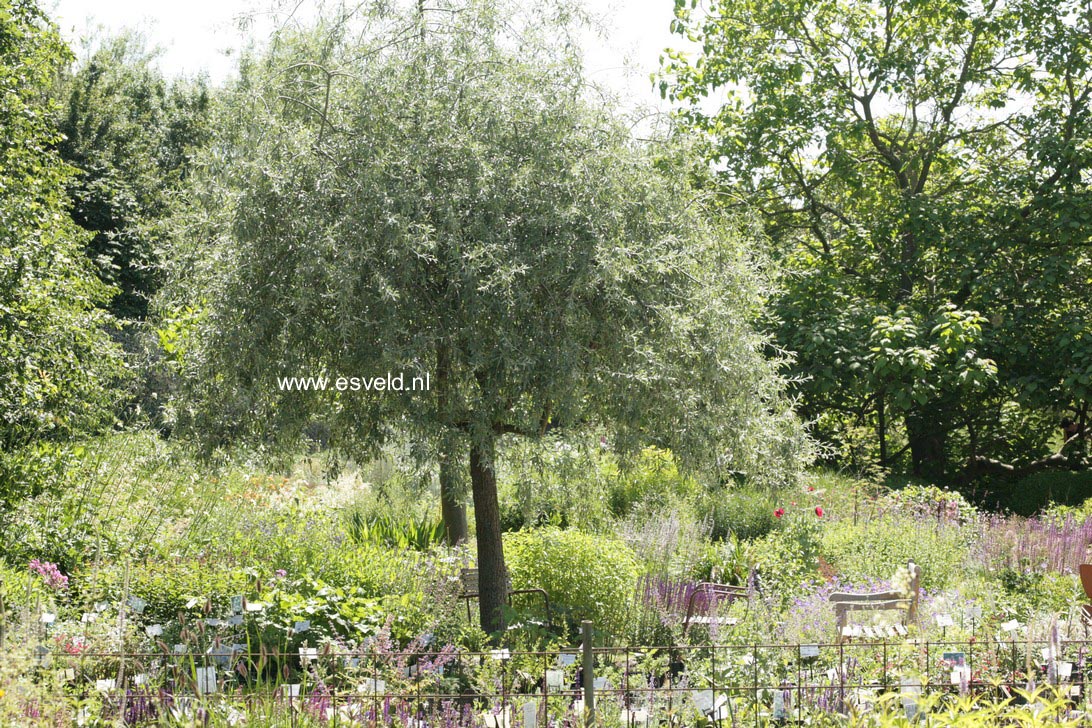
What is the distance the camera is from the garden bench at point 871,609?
451 cm

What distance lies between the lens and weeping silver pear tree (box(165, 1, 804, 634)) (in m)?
4.49

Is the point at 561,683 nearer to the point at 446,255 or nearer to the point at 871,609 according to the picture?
the point at 446,255

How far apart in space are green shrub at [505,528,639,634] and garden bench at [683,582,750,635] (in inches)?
16.1

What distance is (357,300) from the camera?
448cm

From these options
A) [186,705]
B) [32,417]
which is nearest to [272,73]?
[186,705]

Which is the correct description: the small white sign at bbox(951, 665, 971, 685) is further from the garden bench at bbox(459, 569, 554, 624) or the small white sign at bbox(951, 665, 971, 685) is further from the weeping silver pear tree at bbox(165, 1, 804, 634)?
the garden bench at bbox(459, 569, 554, 624)

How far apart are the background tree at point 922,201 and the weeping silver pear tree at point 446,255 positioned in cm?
613

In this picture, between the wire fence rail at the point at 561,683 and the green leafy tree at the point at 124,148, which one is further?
the green leafy tree at the point at 124,148

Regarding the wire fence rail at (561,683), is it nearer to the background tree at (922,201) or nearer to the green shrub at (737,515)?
the green shrub at (737,515)

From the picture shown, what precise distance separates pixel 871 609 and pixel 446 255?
2.96 m

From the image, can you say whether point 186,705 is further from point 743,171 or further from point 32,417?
point 743,171

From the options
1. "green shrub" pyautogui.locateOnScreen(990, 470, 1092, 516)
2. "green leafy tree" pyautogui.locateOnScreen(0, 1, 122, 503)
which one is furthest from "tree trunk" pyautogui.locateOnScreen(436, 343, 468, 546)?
"green shrub" pyautogui.locateOnScreen(990, 470, 1092, 516)

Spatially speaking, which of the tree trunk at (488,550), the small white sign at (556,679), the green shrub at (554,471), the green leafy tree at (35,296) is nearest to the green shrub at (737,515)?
the green shrub at (554,471)

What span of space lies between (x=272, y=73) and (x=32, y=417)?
185 inches
